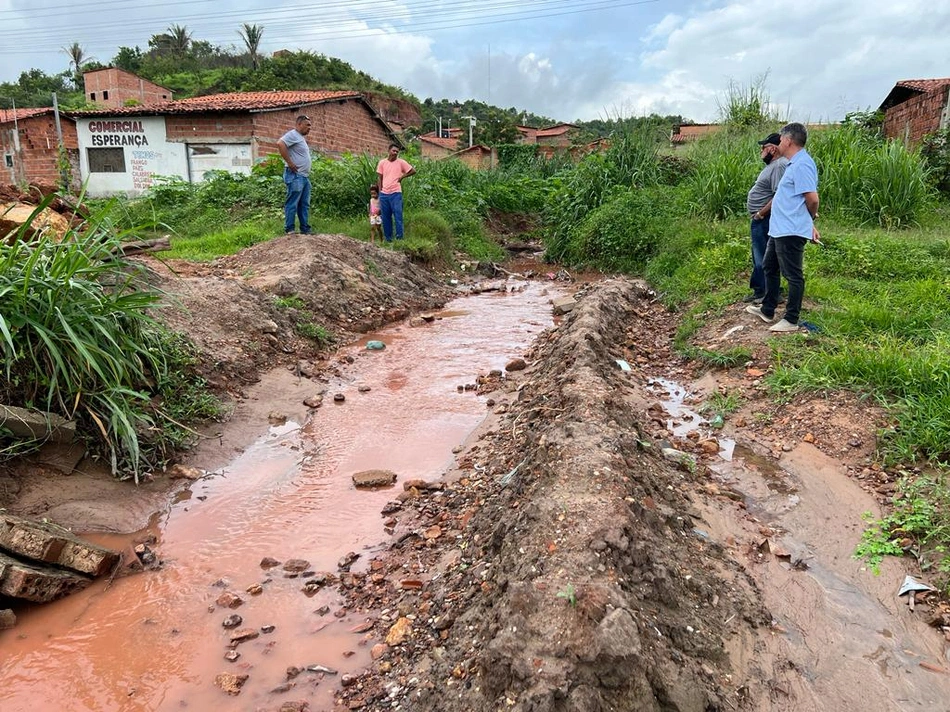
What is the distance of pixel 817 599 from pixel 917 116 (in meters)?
14.8

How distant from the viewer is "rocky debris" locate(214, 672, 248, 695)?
2389mm

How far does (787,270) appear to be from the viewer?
5.06 m

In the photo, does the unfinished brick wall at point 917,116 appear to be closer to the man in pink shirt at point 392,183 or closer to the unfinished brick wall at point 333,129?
the man in pink shirt at point 392,183

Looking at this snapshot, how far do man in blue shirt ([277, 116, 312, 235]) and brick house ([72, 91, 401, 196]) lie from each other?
32.1 feet

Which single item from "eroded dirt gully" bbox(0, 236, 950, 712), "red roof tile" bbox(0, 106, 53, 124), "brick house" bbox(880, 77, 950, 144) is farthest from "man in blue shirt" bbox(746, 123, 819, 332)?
"red roof tile" bbox(0, 106, 53, 124)

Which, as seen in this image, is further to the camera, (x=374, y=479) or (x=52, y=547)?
(x=374, y=479)

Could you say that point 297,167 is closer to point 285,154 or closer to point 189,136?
point 285,154

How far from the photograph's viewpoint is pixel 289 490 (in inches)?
154

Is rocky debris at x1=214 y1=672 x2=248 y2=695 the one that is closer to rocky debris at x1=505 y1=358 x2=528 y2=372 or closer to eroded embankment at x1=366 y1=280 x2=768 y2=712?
eroded embankment at x1=366 y1=280 x2=768 y2=712

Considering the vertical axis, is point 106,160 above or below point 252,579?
above

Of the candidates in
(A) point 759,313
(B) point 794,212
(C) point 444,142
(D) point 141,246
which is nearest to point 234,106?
(D) point 141,246

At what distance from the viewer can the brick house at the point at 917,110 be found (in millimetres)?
12422

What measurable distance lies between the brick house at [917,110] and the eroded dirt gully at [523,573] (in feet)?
36.8

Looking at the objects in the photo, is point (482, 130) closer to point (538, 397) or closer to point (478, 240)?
point (478, 240)
